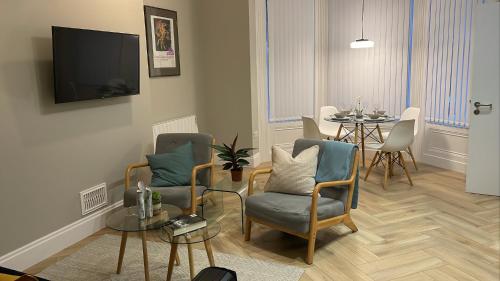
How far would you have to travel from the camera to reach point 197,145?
416 cm

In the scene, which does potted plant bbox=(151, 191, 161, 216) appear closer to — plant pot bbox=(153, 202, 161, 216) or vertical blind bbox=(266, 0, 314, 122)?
plant pot bbox=(153, 202, 161, 216)

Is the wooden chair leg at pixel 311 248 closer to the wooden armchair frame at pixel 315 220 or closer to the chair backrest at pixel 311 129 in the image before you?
the wooden armchair frame at pixel 315 220

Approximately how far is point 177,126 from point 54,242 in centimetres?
233

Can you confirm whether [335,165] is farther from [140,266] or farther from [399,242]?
[140,266]

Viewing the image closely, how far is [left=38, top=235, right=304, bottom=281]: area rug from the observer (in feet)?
9.85

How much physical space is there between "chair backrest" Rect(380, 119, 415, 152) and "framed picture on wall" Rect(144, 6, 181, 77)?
2.85 meters

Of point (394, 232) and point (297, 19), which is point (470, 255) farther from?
point (297, 19)

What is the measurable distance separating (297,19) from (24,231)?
4683 mm

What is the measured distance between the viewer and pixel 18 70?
10.1 feet

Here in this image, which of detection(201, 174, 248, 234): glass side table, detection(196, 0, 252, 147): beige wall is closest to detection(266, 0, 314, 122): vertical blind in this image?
detection(196, 0, 252, 147): beige wall

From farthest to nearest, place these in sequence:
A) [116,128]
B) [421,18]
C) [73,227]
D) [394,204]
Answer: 1. [421,18]
2. [394,204]
3. [116,128]
4. [73,227]

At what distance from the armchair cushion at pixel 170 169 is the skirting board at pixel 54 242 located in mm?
623

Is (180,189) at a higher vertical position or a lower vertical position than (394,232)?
higher

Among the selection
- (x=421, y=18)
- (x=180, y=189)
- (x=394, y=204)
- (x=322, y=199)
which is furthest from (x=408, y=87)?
(x=180, y=189)
